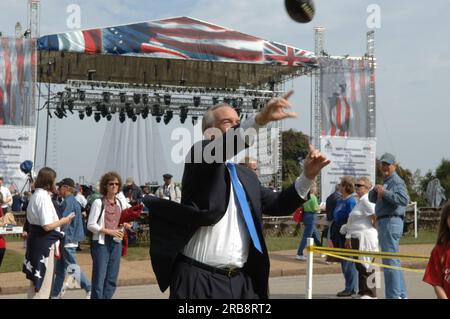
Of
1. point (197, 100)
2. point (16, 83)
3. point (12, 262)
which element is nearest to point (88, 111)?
point (197, 100)

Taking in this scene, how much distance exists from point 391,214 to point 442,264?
3.98 metres

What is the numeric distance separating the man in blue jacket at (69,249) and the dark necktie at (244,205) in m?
6.41

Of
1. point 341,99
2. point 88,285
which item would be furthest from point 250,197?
point 341,99

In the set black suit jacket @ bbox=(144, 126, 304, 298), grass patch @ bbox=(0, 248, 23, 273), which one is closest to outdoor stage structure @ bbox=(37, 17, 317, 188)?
grass patch @ bbox=(0, 248, 23, 273)

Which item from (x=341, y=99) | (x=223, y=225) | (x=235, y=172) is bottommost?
(x=223, y=225)

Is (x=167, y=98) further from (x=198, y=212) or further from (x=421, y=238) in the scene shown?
(x=198, y=212)

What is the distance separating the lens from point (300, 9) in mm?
5020

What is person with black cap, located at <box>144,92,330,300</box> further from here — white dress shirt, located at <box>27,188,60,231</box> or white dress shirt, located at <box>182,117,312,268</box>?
white dress shirt, located at <box>27,188,60,231</box>

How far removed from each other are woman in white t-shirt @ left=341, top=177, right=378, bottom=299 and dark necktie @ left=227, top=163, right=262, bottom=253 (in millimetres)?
6374

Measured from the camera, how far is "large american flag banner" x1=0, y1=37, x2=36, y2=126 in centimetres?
2428
